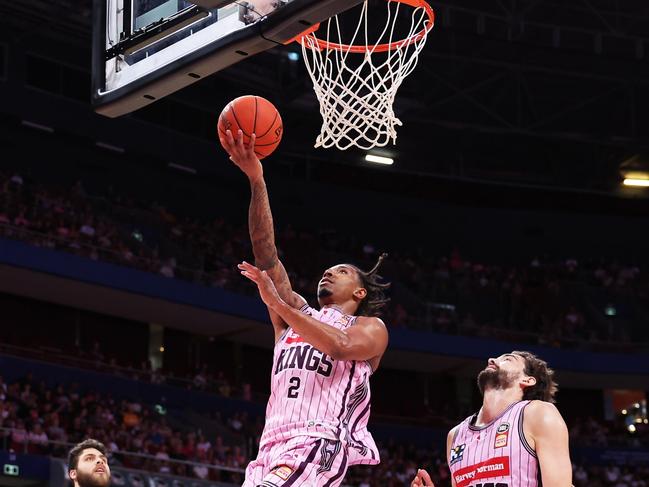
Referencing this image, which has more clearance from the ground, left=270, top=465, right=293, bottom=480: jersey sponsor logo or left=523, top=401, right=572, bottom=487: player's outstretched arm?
left=523, top=401, right=572, bottom=487: player's outstretched arm

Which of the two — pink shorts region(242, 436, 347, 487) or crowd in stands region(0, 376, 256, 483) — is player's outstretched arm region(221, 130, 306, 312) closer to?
pink shorts region(242, 436, 347, 487)

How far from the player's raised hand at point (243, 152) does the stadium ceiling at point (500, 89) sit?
17.2m

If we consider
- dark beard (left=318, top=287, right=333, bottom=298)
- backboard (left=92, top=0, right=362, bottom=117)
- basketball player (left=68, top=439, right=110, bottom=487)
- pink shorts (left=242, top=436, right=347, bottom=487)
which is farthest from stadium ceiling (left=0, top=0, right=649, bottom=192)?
pink shorts (left=242, top=436, right=347, bottom=487)

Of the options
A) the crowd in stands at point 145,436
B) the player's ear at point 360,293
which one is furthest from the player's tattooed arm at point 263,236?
the crowd in stands at point 145,436

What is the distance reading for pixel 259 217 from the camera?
623 centimetres

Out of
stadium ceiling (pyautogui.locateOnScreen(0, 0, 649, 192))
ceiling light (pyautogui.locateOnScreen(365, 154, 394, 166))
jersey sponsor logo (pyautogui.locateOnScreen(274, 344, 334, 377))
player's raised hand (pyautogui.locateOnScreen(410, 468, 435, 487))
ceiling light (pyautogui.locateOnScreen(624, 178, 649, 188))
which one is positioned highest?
Answer: stadium ceiling (pyautogui.locateOnScreen(0, 0, 649, 192))

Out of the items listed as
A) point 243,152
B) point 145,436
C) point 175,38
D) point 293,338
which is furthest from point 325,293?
point 145,436

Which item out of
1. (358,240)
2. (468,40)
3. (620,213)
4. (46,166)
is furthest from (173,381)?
(620,213)

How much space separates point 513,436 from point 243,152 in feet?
6.50

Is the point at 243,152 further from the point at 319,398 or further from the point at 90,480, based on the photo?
the point at 90,480

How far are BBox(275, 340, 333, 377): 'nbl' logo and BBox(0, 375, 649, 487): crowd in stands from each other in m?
11.3

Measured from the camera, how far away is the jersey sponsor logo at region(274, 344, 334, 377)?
5836 millimetres

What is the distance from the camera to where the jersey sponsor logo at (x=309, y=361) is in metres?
5.84

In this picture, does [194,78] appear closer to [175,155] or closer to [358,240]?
[175,155]
